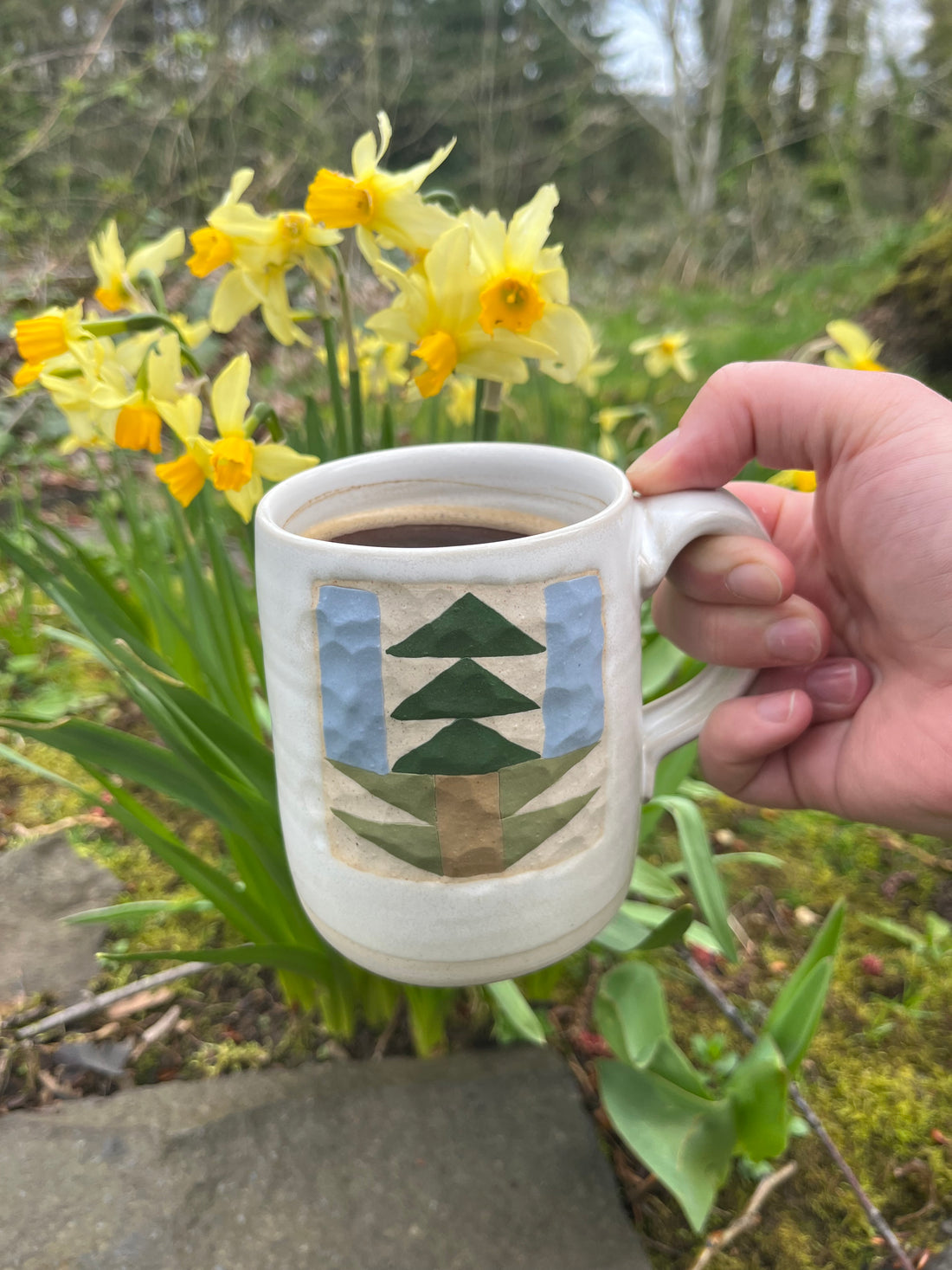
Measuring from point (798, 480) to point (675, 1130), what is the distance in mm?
706

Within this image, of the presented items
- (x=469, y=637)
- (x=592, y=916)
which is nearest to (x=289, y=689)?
(x=469, y=637)

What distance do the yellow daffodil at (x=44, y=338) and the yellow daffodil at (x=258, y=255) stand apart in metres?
0.14

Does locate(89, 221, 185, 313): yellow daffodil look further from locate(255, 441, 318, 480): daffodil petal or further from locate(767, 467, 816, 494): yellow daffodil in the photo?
locate(767, 467, 816, 494): yellow daffodil

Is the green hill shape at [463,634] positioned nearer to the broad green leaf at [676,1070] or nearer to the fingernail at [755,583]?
the fingernail at [755,583]

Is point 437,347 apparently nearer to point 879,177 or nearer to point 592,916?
point 592,916

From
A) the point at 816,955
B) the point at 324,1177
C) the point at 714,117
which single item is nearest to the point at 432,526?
the point at 816,955

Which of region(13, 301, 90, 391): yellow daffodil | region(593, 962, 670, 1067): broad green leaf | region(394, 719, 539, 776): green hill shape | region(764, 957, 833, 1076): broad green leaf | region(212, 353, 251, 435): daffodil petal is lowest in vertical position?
region(593, 962, 670, 1067): broad green leaf

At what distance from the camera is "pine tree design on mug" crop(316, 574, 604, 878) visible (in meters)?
0.56

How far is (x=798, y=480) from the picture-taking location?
1023 mm

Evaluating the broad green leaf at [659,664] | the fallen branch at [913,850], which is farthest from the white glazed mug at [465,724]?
the fallen branch at [913,850]

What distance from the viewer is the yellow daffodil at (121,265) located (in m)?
0.98

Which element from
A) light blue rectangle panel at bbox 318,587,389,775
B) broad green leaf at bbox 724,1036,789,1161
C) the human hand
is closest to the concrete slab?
broad green leaf at bbox 724,1036,789,1161

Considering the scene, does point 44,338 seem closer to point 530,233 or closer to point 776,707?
point 530,233

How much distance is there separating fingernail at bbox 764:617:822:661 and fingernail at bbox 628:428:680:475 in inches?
7.5
